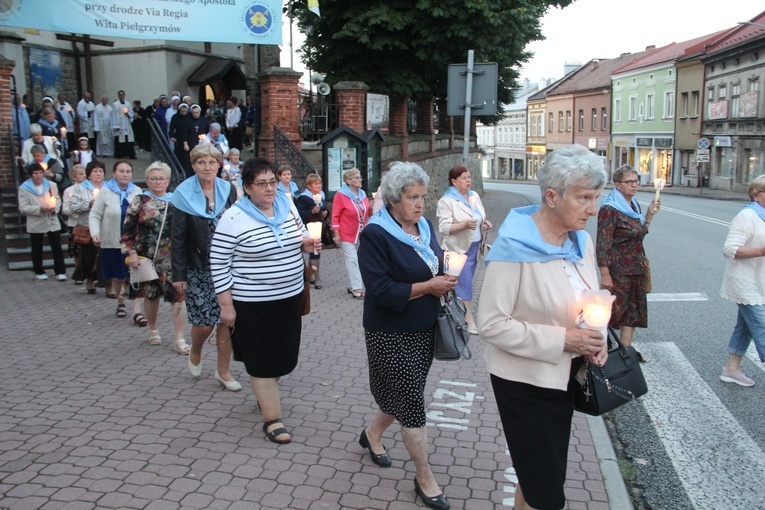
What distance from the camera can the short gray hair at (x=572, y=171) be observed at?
9.51 ft

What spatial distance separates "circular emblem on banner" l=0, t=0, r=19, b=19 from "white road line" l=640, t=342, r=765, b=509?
14.0m

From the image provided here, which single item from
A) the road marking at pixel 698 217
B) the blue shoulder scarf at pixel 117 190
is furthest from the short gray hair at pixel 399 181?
the road marking at pixel 698 217

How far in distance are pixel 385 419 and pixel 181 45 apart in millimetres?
25022

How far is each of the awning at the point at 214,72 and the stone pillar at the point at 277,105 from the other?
405 inches

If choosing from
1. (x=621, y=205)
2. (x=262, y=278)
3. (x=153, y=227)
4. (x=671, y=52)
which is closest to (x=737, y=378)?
(x=621, y=205)

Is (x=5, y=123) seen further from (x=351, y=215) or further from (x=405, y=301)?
(x=405, y=301)

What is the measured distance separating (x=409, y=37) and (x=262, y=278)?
52.5ft

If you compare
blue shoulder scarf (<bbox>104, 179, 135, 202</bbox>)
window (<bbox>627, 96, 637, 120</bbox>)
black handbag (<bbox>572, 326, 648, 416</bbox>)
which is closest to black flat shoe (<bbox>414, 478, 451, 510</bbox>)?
black handbag (<bbox>572, 326, 648, 416</bbox>)

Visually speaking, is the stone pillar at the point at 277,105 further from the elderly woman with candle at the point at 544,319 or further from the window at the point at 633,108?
the window at the point at 633,108

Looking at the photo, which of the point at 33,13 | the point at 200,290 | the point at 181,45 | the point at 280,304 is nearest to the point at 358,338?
the point at 200,290

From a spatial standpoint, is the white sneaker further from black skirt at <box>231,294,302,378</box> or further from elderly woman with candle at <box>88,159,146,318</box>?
elderly woman with candle at <box>88,159,146,318</box>

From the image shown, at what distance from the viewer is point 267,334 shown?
4.57 metres

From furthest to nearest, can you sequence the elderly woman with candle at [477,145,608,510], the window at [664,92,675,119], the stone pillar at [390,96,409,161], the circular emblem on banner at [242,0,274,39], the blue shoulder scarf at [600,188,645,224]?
the window at [664,92,675,119]
the stone pillar at [390,96,409,161]
the circular emblem on banner at [242,0,274,39]
the blue shoulder scarf at [600,188,645,224]
the elderly woman with candle at [477,145,608,510]

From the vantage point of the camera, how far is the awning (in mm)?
26234
